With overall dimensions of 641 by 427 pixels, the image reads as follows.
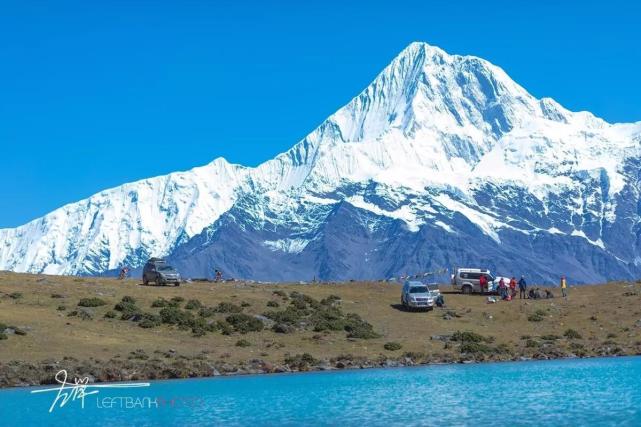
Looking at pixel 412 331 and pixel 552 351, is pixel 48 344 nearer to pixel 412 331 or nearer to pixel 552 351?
pixel 412 331

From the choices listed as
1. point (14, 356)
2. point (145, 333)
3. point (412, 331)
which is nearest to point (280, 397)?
point (14, 356)

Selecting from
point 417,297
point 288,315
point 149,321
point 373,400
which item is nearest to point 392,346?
point 288,315

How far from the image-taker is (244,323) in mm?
76000

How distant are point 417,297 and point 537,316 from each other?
975cm

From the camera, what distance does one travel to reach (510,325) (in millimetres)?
82125

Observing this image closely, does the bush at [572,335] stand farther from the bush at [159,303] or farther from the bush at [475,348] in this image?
the bush at [159,303]

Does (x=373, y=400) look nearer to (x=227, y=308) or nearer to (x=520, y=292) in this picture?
(x=227, y=308)

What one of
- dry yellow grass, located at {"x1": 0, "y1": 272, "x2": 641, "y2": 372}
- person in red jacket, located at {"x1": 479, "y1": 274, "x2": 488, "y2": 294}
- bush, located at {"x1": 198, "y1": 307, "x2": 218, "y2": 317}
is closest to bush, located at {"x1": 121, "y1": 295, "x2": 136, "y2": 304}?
dry yellow grass, located at {"x1": 0, "y1": 272, "x2": 641, "y2": 372}

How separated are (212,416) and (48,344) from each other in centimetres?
2573

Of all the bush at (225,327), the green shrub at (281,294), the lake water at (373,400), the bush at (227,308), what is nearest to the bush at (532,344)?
the lake water at (373,400)
